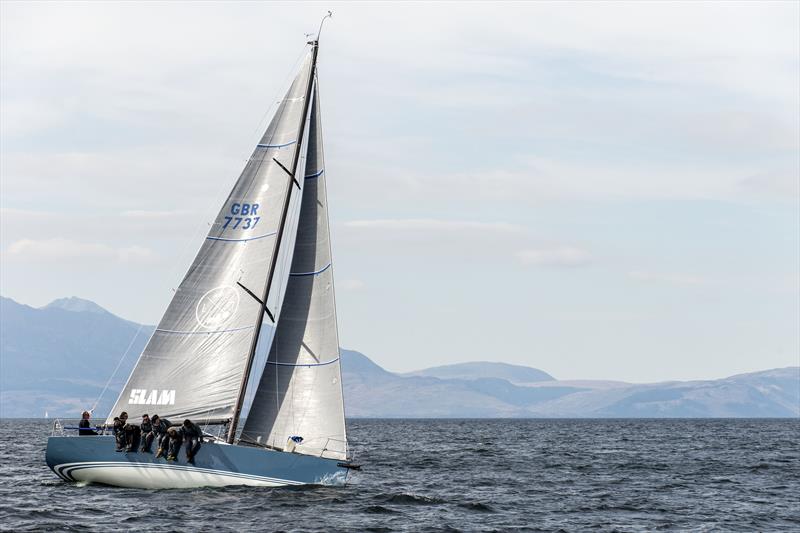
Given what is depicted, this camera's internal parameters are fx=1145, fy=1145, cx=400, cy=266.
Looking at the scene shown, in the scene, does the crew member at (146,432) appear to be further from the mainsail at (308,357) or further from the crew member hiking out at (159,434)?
the mainsail at (308,357)

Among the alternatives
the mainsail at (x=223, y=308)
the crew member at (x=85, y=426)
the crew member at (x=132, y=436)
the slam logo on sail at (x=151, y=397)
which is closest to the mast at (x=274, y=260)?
the mainsail at (x=223, y=308)

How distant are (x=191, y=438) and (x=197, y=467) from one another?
0.93 meters

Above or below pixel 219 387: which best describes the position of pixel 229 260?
above

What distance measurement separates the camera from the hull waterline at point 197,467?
33.8 meters

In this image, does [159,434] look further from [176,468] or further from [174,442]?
[176,468]

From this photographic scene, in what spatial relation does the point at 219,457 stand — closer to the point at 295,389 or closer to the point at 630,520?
the point at 295,389

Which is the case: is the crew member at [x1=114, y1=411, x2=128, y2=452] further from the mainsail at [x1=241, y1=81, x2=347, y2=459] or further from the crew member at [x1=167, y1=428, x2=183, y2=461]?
the mainsail at [x1=241, y1=81, x2=347, y2=459]

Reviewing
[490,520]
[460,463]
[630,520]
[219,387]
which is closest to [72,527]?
[219,387]

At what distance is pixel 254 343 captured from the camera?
1378 inches

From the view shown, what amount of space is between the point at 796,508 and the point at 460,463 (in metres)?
23.9

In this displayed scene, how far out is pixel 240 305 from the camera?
35406mm

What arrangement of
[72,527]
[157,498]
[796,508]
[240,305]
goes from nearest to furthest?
1. [72,527]
2. [157,498]
3. [240,305]
4. [796,508]

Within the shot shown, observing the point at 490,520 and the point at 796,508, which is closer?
the point at 490,520

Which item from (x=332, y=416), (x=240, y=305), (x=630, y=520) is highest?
(x=240, y=305)
